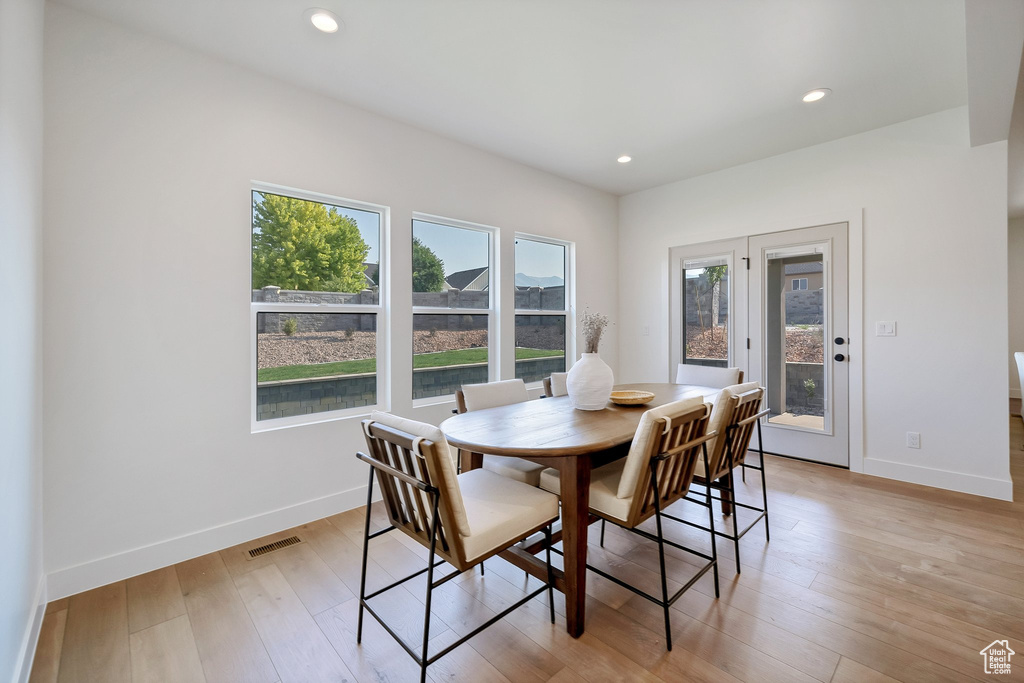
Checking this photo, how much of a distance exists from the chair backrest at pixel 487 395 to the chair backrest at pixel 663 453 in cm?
101

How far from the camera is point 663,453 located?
1705mm

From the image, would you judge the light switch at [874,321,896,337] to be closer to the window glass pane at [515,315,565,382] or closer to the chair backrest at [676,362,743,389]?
the chair backrest at [676,362,743,389]

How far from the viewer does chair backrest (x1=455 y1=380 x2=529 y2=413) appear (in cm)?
257

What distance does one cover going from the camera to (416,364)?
342cm

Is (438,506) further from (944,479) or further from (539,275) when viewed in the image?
(944,479)

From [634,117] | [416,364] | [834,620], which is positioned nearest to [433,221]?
[416,364]

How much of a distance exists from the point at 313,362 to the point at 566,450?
200 centimetres

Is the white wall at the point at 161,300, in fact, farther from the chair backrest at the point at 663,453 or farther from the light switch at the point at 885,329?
the light switch at the point at 885,329

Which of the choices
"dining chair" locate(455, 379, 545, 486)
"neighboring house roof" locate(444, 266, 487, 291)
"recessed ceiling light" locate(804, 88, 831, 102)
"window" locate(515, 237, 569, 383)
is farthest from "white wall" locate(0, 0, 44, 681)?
"recessed ceiling light" locate(804, 88, 831, 102)

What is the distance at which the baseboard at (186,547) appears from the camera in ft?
6.86

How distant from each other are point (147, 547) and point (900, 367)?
5.03 m

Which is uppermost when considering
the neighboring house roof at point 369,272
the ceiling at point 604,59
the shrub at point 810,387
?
the ceiling at point 604,59

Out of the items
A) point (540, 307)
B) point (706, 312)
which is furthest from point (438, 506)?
point (706, 312)

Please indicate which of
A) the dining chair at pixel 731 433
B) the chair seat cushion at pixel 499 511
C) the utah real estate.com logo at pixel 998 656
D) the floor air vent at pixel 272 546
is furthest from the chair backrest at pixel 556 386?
the utah real estate.com logo at pixel 998 656
